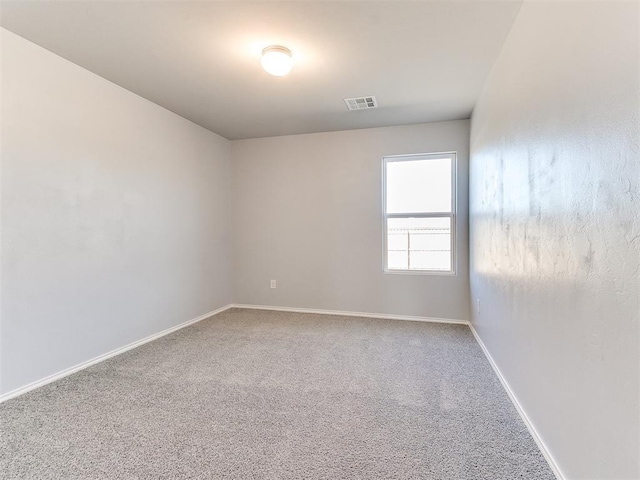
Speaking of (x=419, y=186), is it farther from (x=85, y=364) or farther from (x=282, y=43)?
(x=85, y=364)

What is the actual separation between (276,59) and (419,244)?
2769 mm

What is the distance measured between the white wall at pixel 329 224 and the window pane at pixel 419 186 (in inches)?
6.3

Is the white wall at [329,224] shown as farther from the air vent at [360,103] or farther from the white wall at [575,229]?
the white wall at [575,229]

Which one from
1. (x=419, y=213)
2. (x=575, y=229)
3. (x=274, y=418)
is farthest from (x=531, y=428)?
(x=419, y=213)

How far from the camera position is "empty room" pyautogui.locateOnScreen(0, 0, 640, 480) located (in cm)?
124

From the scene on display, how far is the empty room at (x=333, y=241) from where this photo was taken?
4.08ft

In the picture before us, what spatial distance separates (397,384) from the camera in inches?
90.0

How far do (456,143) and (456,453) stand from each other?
334cm

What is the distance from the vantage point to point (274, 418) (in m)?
1.87

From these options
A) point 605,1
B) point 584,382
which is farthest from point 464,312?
point 605,1

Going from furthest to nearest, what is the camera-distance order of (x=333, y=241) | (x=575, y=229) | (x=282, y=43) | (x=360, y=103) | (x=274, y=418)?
1. (x=333, y=241)
2. (x=360, y=103)
3. (x=282, y=43)
4. (x=274, y=418)
5. (x=575, y=229)

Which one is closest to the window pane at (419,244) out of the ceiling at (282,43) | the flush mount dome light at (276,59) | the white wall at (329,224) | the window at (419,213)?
the window at (419,213)

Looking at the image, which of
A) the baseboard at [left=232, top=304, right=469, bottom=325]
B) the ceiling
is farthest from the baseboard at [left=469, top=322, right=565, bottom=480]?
the ceiling

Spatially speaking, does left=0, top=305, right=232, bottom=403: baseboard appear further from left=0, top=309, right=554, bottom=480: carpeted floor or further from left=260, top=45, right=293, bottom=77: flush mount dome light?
left=260, top=45, right=293, bottom=77: flush mount dome light
